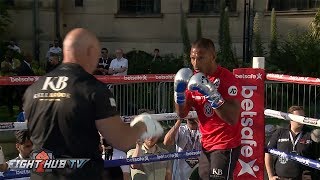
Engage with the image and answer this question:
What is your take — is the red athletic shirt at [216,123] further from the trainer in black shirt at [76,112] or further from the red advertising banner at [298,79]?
the trainer in black shirt at [76,112]

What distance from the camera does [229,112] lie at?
4.41 meters

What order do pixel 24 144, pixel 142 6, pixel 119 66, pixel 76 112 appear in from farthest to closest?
pixel 142 6 → pixel 119 66 → pixel 24 144 → pixel 76 112

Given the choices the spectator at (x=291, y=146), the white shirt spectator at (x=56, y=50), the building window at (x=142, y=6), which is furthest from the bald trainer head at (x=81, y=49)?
the building window at (x=142, y=6)

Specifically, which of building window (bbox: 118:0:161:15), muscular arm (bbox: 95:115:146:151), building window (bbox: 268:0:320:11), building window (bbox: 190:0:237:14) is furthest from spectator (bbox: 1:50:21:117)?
building window (bbox: 268:0:320:11)

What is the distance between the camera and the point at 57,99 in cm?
312

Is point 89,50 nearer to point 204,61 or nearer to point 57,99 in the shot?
point 57,99

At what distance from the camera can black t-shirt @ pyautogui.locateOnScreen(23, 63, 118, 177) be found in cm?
309

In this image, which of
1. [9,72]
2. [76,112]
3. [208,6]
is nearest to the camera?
[76,112]

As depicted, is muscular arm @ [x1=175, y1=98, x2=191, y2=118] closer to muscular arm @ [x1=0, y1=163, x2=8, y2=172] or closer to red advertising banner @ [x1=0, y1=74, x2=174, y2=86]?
red advertising banner @ [x1=0, y1=74, x2=174, y2=86]

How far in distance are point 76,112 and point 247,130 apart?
275 cm

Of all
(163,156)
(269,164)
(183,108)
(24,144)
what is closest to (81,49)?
(183,108)

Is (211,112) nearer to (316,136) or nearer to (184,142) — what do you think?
(184,142)

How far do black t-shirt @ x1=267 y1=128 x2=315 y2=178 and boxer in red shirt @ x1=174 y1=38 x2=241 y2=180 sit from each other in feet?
3.82

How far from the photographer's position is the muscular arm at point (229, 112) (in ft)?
14.4
